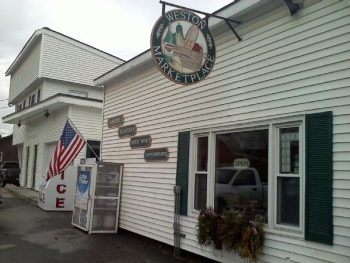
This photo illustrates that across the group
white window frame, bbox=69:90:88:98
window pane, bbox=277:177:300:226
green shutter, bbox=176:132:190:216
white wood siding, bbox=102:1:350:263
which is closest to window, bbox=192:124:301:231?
window pane, bbox=277:177:300:226

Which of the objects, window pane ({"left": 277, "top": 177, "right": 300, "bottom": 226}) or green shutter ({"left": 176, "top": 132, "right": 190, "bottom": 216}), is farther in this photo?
green shutter ({"left": 176, "top": 132, "right": 190, "bottom": 216})

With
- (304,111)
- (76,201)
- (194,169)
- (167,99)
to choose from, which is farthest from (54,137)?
(304,111)

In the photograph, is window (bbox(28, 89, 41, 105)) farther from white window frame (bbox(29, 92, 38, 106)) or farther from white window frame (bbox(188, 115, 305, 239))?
white window frame (bbox(188, 115, 305, 239))

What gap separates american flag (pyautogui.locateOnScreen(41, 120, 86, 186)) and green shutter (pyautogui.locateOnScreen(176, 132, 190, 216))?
333cm

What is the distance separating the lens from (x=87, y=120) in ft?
51.4

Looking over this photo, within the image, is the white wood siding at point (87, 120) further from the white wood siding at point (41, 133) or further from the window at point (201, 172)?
the window at point (201, 172)

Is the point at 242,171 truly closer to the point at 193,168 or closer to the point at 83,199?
the point at 193,168

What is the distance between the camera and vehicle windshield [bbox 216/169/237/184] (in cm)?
649

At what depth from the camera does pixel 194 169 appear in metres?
7.15

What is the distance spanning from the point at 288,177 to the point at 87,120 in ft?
38.7

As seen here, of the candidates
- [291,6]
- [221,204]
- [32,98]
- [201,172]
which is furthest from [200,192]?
[32,98]

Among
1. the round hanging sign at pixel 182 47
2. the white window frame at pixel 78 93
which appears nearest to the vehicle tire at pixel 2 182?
the white window frame at pixel 78 93

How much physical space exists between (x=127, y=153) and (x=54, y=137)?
27.6 feet

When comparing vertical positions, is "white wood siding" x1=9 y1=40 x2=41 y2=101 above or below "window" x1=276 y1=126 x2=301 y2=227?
above
